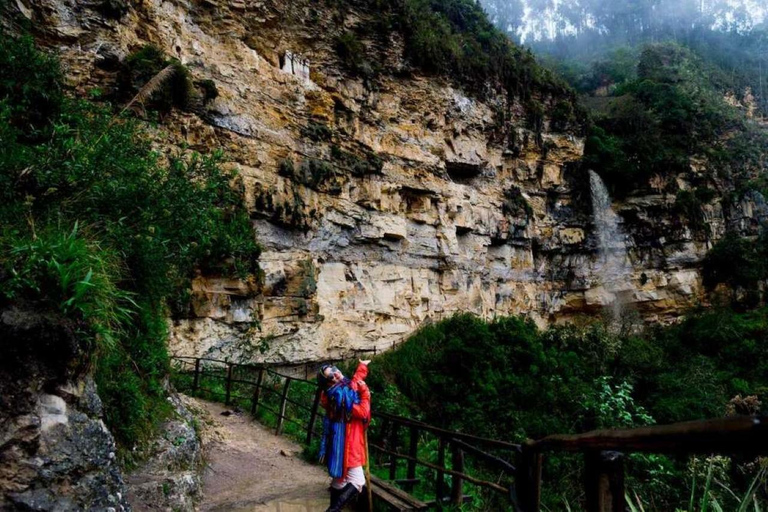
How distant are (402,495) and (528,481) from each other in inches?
99.9

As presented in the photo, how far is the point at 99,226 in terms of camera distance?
17.9 feet

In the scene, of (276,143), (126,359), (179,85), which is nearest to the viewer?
(126,359)

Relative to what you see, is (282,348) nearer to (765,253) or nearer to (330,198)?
(330,198)

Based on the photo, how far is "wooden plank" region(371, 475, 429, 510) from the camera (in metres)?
4.56

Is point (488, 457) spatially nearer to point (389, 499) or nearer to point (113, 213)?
point (389, 499)

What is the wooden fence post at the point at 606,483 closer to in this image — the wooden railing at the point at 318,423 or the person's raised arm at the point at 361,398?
the wooden railing at the point at 318,423

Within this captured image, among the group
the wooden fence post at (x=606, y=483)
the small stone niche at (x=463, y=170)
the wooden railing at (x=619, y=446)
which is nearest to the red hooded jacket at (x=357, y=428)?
the wooden railing at (x=619, y=446)

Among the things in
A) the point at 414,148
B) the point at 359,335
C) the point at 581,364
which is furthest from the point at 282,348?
the point at 581,364

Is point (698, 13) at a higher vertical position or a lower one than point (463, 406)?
higher

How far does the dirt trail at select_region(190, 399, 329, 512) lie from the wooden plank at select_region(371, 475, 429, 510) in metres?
0.60

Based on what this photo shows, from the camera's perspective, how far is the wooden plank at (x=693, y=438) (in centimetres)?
117

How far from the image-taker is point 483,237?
21391 mm

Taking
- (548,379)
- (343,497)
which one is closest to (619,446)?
(343,497)

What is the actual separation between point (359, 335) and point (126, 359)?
37.1 ft
